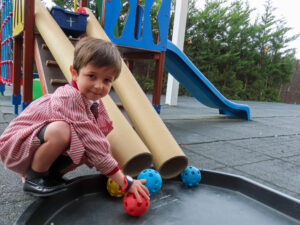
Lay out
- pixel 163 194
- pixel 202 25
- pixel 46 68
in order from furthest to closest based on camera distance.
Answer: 1. pixel 202 25
2. pixel 46 68
3. pixel 163 194

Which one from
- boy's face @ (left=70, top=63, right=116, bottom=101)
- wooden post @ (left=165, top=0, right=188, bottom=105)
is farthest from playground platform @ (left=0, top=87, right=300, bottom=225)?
wooden post @ (left=165, top=0, right=188, bottom=105)

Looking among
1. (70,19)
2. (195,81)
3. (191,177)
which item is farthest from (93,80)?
(195,81)

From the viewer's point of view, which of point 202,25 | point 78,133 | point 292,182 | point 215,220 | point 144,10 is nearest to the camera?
point 78,133

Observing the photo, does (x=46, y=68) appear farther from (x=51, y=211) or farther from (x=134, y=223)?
(x=134, y=223)

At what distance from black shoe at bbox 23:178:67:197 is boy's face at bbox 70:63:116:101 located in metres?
0.51

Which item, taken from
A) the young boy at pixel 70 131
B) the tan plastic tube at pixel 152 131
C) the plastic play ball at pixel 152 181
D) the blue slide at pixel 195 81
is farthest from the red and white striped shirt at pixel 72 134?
the blue slide at pixel 195 81

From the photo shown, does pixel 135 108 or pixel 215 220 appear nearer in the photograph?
pixel 215 220

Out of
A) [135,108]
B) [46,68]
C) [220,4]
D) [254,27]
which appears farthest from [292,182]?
[254,27]

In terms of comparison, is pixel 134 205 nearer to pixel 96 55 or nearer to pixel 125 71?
pixel 96 55

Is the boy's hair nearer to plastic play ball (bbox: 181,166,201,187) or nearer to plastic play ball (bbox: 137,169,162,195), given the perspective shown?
plastic play ball (bbox: 137,169,162,195)

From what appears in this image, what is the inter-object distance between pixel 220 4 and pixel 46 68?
396 inches

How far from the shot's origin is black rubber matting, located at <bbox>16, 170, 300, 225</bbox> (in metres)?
1.41

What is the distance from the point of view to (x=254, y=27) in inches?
482

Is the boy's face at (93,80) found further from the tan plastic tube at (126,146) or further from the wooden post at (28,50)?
the wooden post at (28,50)
